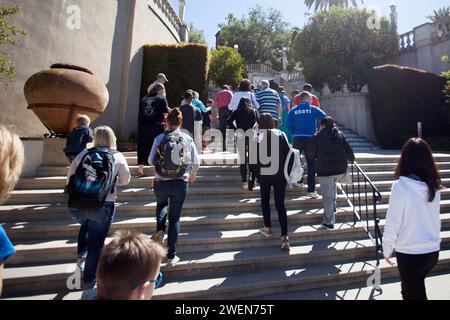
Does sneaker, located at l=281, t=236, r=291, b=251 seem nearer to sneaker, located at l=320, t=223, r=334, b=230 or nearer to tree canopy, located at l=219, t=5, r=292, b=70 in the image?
sneaker, located at l=320, t=223, r=334, b=230

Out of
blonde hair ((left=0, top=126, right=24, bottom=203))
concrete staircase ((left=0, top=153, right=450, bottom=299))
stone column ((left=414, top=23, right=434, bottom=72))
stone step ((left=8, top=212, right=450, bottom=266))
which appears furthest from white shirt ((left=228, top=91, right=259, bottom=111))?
stone column ((left=414, top=23, right=434, bottom=72))

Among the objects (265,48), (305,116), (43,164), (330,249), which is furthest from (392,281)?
(265,48)

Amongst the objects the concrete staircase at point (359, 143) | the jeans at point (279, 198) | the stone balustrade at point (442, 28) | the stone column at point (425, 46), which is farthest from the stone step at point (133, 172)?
the stone balustrade at point (442, 28)

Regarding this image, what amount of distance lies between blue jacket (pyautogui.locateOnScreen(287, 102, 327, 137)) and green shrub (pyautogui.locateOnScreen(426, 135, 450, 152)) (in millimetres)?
9901

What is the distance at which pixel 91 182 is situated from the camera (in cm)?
282

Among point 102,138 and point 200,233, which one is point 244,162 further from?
point 102,138

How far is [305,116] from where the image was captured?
536cm

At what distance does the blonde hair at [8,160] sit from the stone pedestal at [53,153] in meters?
4.72

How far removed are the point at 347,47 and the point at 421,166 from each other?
1634cm

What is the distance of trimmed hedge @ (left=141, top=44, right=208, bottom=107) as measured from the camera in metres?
11.6

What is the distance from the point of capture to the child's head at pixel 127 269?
4.14 feet

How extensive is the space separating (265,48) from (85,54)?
2831 cm
